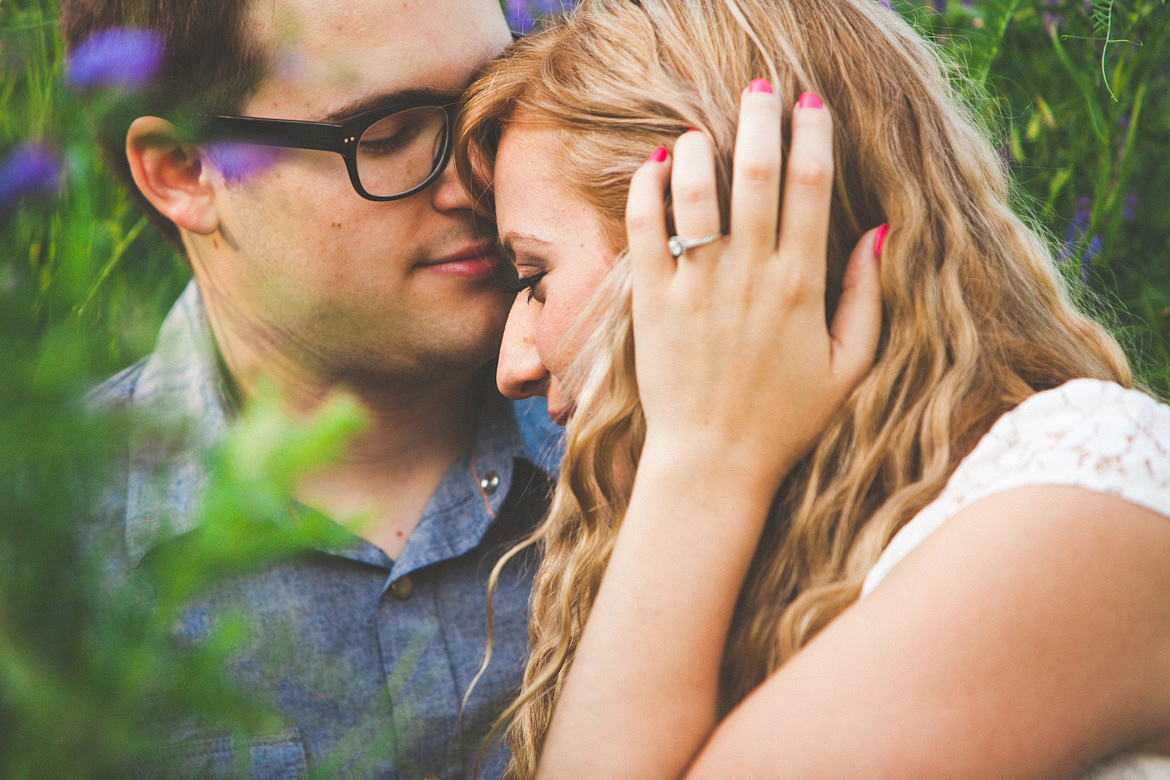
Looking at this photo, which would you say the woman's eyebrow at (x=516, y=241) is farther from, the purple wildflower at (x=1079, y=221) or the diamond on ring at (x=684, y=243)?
the purple wildflower at (x=1079, y=221)

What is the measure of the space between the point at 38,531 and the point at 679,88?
1196mm

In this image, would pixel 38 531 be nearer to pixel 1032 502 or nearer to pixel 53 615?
pixel 53 615

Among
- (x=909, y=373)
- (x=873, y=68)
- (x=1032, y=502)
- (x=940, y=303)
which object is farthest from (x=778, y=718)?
(x=873, y=68)

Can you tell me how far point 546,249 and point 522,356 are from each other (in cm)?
25

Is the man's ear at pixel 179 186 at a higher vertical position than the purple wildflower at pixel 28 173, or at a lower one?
lower

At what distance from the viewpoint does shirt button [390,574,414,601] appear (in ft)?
6.26

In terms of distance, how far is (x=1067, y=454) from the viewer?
108 cm

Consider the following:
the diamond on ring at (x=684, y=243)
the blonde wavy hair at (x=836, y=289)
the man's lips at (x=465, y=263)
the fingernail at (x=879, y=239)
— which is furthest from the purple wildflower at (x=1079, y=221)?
the man's lips at (x=465, y=263)

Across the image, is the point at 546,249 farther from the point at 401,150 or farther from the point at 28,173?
the point at 28,173

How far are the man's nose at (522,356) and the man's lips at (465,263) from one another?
241 millimetres

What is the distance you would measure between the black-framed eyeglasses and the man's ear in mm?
212

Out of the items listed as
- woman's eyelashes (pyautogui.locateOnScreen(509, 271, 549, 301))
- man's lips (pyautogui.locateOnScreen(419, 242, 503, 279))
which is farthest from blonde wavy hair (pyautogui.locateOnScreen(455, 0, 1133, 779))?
man's lips (pyautogui.locateOnScreen(419, 242, 503, 279))

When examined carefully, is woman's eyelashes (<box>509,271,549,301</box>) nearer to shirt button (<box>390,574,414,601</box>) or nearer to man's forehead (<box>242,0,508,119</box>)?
man's forehead (<box>242,0,508,119</box>)

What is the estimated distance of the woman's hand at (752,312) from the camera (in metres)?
1.24
